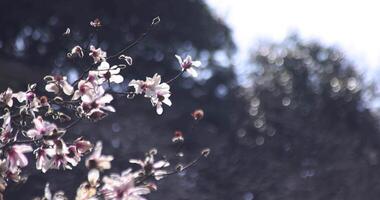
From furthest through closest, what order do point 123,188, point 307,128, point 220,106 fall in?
point 220,106 → point 307,128 → point 123,188

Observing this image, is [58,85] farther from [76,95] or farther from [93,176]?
[93,176]

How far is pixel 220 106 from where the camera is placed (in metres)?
13.1

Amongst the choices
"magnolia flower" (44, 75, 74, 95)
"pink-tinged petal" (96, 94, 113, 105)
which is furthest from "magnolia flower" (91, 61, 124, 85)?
"pink-tinged petal" (96, 94, 113, 105)

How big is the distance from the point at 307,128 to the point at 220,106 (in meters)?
2.70

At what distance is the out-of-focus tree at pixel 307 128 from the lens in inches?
364

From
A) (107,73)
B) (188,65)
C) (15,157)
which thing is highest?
(188,65)

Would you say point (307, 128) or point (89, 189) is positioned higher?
point (307, 128)

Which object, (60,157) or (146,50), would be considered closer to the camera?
(60,157)

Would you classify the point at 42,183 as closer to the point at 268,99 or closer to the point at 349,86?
the point at 268,99

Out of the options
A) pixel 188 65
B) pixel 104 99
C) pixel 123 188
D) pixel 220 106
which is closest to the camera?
pixel 123 188

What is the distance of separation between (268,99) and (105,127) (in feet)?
13.3

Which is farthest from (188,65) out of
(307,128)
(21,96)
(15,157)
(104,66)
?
(307,128)

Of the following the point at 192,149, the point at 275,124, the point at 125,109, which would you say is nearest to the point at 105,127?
the point at 125,109

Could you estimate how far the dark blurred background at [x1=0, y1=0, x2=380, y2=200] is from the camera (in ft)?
30.0
